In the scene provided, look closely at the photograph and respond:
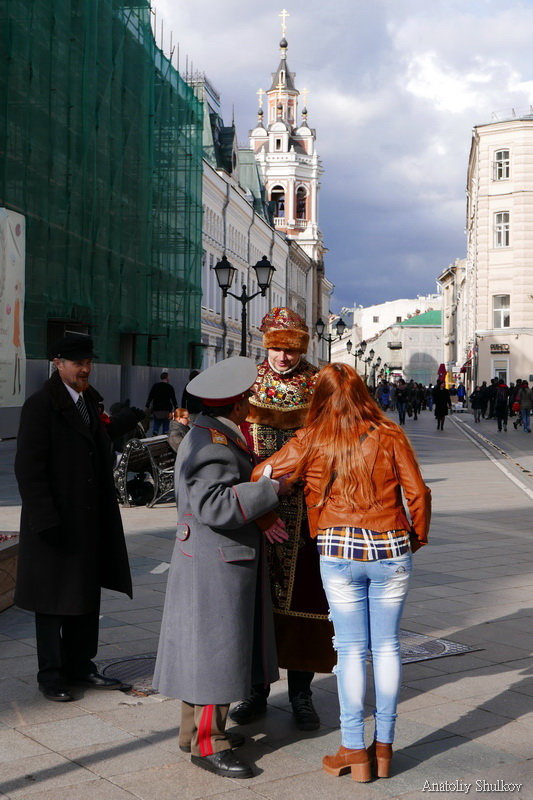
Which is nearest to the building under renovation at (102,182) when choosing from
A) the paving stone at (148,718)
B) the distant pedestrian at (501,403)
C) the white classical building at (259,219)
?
the white classical building at (259,219)

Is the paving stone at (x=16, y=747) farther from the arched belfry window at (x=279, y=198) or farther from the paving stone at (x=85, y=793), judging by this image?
the arched belfry window at (x=279, y=198)

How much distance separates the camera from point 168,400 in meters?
22.0

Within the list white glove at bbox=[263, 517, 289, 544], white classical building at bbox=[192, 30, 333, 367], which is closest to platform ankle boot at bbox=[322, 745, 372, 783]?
white glove at bbox=[263, 517, 289, 544]

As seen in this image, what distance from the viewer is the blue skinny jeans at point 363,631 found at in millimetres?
4219

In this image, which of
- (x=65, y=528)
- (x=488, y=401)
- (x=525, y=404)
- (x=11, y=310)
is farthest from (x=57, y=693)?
(x=488, y=401)

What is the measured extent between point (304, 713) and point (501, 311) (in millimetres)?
56316

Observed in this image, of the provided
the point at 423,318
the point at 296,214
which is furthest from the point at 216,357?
the point at 423,318

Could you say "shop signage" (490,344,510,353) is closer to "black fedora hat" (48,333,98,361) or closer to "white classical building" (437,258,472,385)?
"white classical building" (437,258,472,385)

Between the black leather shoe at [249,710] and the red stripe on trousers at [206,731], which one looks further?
the black leather shoe at [249,710]

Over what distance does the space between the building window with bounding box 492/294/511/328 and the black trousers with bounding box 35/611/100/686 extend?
182ft

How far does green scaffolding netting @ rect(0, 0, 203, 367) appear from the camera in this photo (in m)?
23.0

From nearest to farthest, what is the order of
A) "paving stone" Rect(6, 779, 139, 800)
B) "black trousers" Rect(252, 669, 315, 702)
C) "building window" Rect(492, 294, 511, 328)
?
"paving stone" Rect(6, 779, 139, 800) → "black trousers" Rect(252, 669, 315, 702) → "building window" Rect(492, 294, 511, 328)

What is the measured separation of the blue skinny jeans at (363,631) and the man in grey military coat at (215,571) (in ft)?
1.15

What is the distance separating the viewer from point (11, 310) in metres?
20.7
